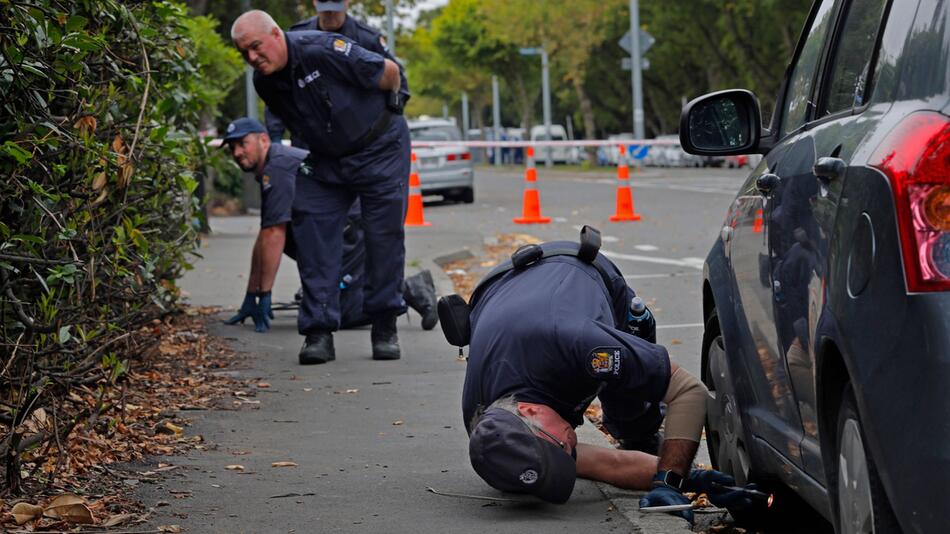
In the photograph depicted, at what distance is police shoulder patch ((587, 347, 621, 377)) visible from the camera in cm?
485

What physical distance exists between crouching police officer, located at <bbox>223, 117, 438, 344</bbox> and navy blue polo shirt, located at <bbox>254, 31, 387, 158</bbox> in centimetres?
150

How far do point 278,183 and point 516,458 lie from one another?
550 cm

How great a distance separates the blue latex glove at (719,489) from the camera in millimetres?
4738

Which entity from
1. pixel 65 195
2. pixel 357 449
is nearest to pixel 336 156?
pixel 357 449

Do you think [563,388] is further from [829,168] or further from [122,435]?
[122,435]

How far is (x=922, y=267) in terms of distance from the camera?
285cm

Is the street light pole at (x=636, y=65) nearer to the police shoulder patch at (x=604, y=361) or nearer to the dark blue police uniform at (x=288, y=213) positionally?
the dark blue police uniform at (x=288, y=213)

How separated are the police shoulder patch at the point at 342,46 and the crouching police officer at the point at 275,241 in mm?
1736

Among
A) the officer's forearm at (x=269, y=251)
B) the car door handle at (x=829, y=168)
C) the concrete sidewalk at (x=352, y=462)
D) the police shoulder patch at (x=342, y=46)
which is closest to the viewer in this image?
the car door handle at (x=829, y=168)

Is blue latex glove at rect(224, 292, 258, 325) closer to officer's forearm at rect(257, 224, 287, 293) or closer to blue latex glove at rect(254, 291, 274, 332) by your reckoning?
blue latex glove at rect(254, 291, 274, 332)

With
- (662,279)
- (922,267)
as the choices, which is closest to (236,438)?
(922,267)

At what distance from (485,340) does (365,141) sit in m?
3.64

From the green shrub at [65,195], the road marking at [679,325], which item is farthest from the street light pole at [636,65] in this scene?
the green shrub at [65,195]

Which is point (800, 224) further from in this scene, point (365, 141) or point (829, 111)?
point (365, 141)
